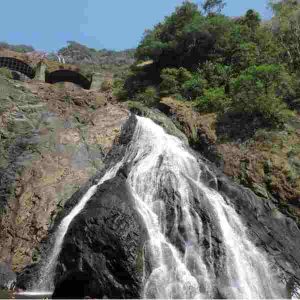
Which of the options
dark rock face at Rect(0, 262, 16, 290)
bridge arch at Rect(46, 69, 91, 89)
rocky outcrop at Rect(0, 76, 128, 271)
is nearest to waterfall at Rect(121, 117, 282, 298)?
rocky outcrop at Rect(0, 76, 128, 271)

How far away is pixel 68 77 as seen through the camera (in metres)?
40.4

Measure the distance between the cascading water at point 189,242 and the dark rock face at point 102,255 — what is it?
43 centimetres

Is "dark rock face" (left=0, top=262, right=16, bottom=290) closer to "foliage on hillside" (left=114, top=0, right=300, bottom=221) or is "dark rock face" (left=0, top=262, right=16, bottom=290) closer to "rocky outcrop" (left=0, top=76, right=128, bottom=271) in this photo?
"rocky outcrop" (left=0, top=76, right=128, bottom=271)

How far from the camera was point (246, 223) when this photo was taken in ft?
46.6

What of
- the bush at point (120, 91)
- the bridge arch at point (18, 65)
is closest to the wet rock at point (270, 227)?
the bush at point (120, 91)

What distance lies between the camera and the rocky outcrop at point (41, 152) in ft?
51.2

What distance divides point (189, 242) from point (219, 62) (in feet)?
59.4

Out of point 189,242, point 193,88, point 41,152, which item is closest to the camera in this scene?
point 189,242

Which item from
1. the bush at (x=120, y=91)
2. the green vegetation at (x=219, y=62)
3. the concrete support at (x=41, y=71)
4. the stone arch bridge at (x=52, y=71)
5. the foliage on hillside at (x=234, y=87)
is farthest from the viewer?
the stone arch bridge at (x=52, y=71)

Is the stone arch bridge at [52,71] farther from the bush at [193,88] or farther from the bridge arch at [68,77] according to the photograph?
the bush at [193,88]

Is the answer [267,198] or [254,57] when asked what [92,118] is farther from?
[254,57]

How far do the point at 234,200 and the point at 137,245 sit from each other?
5119mm

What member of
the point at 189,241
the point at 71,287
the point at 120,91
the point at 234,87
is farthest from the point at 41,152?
the point at 120,91

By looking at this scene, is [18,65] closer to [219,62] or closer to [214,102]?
[219,62]
